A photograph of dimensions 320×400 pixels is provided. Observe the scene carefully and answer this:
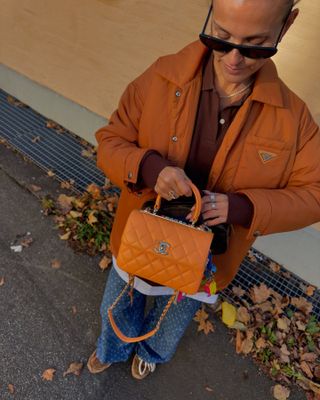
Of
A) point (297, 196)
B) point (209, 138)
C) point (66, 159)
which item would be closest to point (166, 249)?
point (209, 138)

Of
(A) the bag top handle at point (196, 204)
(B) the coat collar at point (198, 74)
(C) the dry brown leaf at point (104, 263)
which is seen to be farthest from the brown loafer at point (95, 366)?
(B) the coat collar at point (198, 74)

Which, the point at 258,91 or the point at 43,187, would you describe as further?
the point at 43,187

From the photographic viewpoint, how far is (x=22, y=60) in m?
4.61

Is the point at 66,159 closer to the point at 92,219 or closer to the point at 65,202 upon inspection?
the point at 65,202

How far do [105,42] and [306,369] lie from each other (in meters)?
3.38

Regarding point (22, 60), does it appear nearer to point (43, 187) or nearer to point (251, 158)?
point (43, 187)

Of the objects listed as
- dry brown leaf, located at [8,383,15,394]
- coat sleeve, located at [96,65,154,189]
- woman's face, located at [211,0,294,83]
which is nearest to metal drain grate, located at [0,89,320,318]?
dry brown leaf, located at [8,383,15,394]

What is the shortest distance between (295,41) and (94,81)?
2109 millimetres

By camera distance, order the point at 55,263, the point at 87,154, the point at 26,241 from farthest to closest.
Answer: the point at 87,154
the point at 26,241
the point at 55,263

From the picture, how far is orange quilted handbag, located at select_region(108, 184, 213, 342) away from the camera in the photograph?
137 cm

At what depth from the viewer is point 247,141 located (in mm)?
1497

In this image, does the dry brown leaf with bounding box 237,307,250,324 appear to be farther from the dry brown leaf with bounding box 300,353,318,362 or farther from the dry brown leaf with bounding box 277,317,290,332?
the dry brown leaf with bounding box 300,353,318,362

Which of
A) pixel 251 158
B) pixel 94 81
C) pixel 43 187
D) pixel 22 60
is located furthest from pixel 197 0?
pixel 22 60

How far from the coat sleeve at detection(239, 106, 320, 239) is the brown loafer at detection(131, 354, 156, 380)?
147 centimetres
